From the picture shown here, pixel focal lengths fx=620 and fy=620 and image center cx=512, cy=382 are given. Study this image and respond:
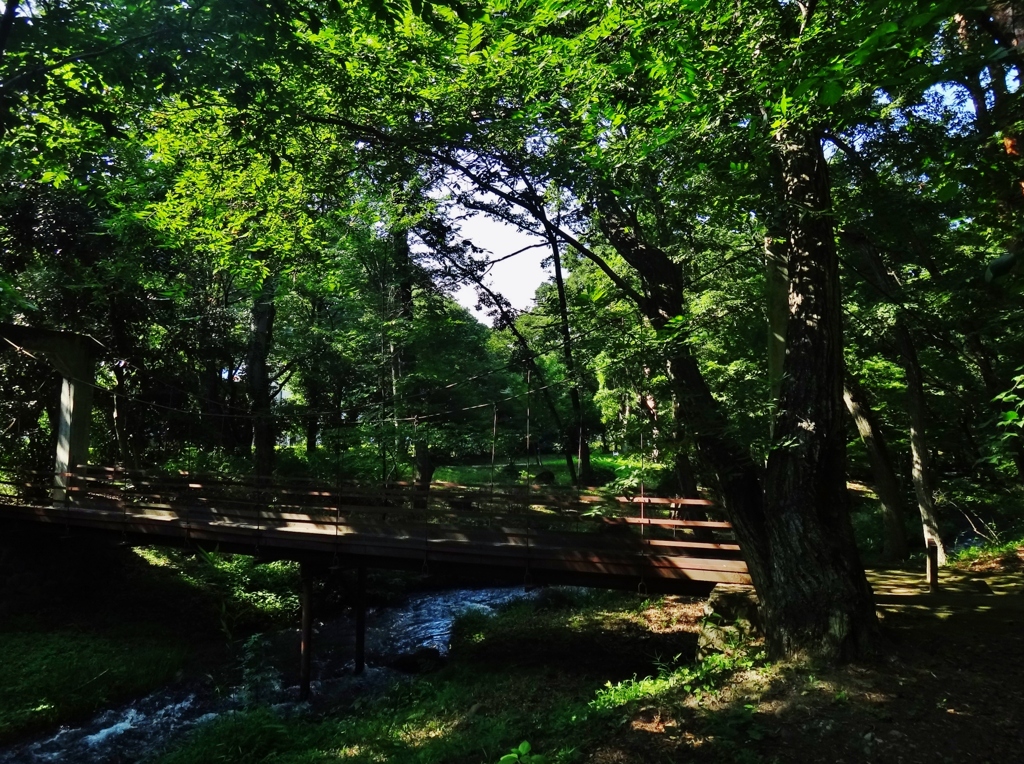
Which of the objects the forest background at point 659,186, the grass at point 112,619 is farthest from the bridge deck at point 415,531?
the forest background at point 659,186

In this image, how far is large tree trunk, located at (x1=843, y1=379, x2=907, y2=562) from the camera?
1021 cm

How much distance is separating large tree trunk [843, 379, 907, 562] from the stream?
22.6 ft

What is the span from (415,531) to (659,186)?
20.5ft

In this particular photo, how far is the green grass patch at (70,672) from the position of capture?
305 inches

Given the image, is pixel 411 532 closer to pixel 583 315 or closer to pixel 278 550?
pixel 278 550

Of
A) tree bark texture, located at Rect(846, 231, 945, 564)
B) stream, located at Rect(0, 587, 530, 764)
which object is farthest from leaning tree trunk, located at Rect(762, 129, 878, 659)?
stream, located at Rect(0, 587, 530, 764)

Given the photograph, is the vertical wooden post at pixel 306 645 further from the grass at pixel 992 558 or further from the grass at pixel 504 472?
the grass at pixel 504 472

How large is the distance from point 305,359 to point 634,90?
13.5m

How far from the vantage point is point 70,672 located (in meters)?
8.66

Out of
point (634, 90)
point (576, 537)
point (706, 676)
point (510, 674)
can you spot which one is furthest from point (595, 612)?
point (634, 90)

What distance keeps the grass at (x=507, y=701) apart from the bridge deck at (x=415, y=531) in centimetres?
107

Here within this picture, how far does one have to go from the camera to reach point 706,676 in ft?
18.1

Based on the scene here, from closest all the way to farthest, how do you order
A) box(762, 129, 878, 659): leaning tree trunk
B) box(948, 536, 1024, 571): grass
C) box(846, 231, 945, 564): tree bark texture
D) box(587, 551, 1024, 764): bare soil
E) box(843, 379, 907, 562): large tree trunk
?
box(587, 551, 1024, 764): bare soil, box(762, 129, 878, 659): leaning tree trunk, box(948, 536, 1024, 571): grass, box(846, 231, 945, 564): tree bark texture, box(843, 379, 907, 562): large tree trunk

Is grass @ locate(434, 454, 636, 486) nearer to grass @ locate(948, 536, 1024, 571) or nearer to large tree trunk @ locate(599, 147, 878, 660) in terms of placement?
grass @ locate(948, 536, 1024, 571)
